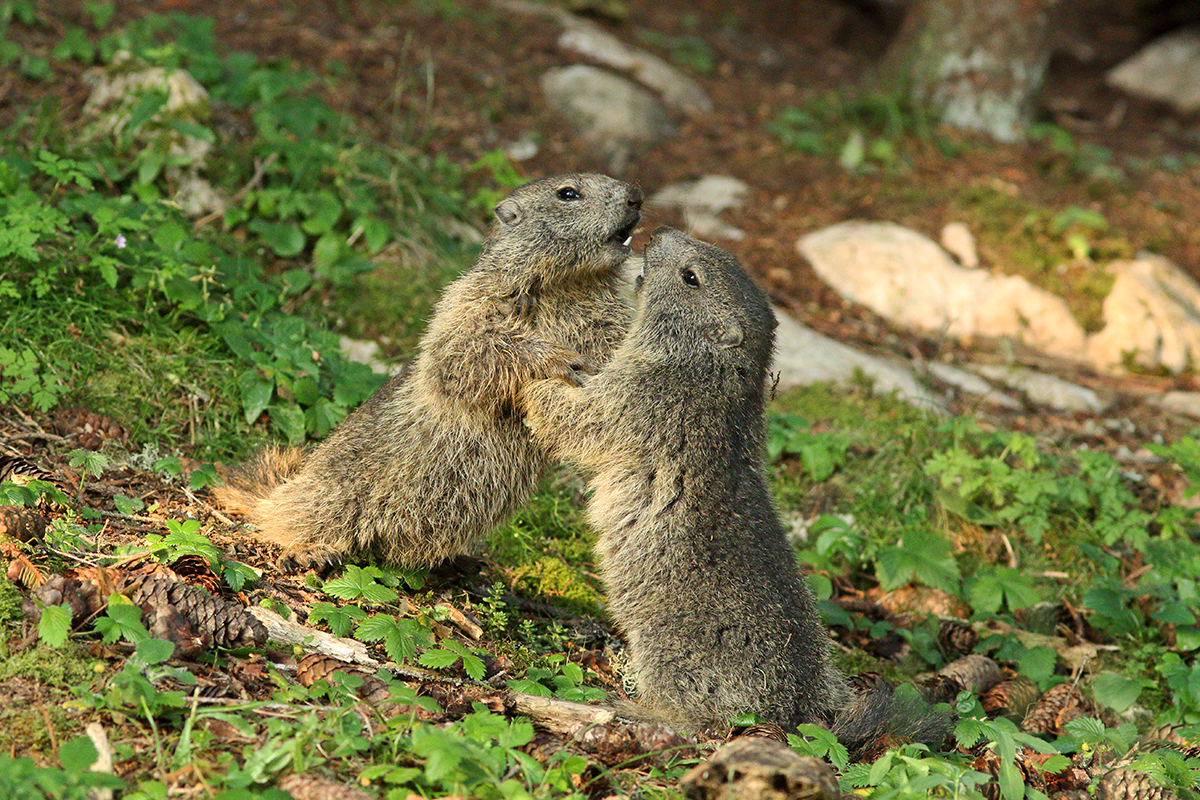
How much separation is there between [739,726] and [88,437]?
3.78 metres

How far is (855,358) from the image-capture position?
834 cm

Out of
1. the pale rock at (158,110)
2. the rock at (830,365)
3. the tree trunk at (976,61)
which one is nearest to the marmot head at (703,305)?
the rock at (830,365)

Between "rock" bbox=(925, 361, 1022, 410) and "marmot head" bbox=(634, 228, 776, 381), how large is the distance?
145 inches

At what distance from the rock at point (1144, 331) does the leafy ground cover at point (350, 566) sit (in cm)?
64

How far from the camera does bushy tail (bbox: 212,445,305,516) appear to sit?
5.33 meters

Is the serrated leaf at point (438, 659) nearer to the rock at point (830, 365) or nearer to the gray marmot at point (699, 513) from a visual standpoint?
the gray marmot at point (699, 513)

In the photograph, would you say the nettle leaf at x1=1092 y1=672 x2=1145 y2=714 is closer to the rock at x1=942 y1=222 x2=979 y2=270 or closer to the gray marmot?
the gray marmot

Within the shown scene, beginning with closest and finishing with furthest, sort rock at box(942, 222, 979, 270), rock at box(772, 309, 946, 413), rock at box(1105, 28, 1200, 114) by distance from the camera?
rock at box(772, 309, 946, 413), rock at box(942, 222, 979, 270), rock at box(1105, 28, 1200, 114)

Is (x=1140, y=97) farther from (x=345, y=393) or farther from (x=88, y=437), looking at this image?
(x=88, y=437)

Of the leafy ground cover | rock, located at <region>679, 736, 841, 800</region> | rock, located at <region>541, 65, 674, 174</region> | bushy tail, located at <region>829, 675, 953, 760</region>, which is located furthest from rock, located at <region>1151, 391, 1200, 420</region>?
rock, located at <region>679, 736, 841, 800</region>

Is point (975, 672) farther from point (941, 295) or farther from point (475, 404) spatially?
point (941, 295)

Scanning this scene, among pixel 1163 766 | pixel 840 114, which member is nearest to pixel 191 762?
pixel 1163 766

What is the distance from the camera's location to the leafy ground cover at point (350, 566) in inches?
140

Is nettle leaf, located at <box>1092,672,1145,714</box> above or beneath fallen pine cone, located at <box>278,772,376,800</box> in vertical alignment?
beneath
